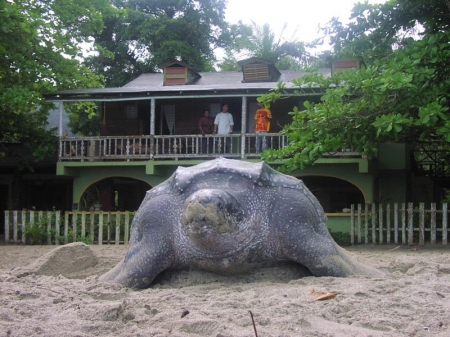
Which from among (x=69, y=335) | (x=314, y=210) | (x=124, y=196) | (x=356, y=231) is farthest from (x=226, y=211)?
(x=124, y=196)

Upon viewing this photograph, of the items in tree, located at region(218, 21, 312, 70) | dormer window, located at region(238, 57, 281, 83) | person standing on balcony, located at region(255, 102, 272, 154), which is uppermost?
tree, located at region(218, 21, 312, 70)

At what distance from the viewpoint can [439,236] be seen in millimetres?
11422

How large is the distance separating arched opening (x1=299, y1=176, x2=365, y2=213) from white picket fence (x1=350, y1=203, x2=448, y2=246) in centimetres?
504

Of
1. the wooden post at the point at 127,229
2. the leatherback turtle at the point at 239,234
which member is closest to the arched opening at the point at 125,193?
the wooden post at the point at 127,229

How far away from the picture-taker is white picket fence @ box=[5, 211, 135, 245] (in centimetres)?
1192

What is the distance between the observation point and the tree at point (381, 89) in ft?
28.2

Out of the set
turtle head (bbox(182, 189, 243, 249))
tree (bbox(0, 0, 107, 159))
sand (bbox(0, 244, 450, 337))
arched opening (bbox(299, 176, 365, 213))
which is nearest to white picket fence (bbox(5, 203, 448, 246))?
tree (bbox(0, 0, 107, 159))

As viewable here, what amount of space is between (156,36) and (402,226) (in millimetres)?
20789

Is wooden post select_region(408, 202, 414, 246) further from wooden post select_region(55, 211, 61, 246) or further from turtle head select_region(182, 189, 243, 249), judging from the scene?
turtle head select_region(182, 189, 243, 249)

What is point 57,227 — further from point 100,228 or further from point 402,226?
point 402,226

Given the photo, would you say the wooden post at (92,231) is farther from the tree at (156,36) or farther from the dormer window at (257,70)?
the tree at (156,36)

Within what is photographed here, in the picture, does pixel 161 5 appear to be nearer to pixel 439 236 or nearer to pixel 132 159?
pixel 132 159

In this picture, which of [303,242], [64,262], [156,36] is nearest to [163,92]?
[64,262]

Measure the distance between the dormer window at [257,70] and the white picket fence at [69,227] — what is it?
759cm
